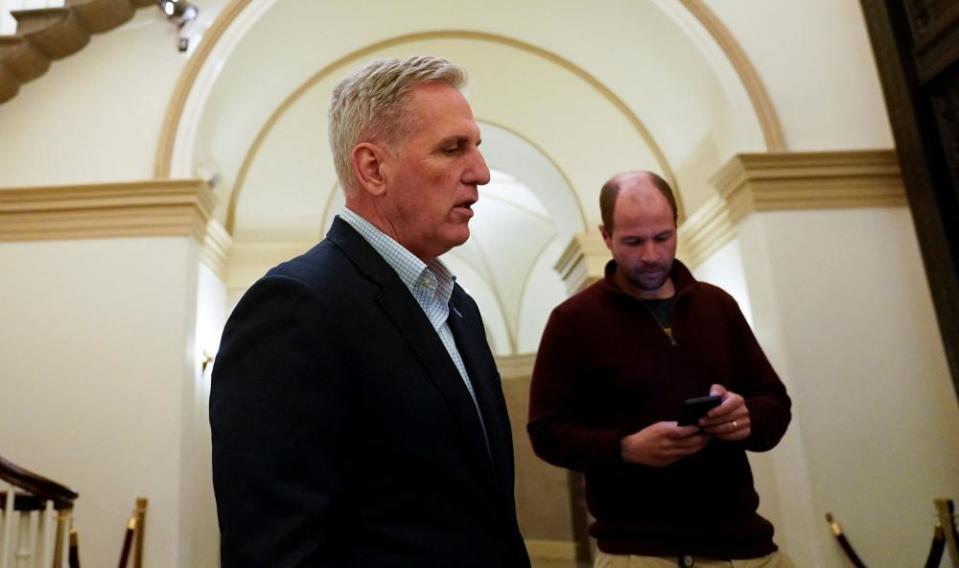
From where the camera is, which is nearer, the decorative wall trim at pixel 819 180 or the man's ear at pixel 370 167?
the man's ear at pixel 370 167

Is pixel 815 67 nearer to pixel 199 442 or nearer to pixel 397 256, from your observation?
pixel 397 256

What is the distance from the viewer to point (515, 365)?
550 inches

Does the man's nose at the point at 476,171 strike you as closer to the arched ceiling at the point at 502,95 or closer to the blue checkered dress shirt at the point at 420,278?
the blue checkered dress shirt at the point at 420,278

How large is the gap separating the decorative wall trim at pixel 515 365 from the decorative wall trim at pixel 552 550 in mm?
2865

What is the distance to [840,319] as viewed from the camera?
5.09m

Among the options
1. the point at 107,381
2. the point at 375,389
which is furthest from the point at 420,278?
the point at 107,381

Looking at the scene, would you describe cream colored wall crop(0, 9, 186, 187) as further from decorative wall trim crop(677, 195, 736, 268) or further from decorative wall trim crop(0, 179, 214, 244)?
decorative wall trim crop(677, 195, 736, 268)

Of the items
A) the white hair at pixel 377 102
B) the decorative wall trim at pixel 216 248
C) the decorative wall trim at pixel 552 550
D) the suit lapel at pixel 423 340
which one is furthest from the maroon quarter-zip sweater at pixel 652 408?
the decorative wall trim at pixel 552 550

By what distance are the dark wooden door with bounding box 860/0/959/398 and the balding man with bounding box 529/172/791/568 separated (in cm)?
311

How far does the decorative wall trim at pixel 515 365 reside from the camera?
1360 cm

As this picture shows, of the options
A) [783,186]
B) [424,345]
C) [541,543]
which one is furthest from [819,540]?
[541,543]

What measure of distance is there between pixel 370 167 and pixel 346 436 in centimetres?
57

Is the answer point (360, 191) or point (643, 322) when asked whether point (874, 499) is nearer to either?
point (643, 322)

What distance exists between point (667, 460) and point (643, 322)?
1.56 feet
